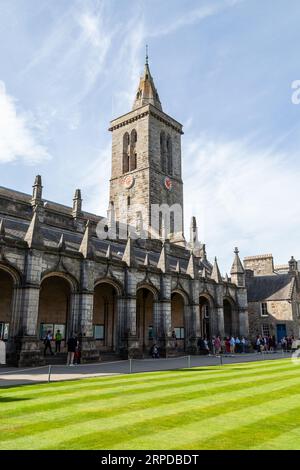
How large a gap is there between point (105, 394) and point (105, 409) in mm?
2056

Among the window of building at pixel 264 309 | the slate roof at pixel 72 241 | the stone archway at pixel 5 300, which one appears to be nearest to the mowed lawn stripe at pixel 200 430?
the slate roof at pixel 72 241

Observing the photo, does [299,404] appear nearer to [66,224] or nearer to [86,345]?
[86,345]

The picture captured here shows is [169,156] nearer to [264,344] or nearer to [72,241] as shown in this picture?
[264,344]

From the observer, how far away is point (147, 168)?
51.6 metres

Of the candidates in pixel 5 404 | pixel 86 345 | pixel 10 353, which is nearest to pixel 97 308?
pixel 86 345

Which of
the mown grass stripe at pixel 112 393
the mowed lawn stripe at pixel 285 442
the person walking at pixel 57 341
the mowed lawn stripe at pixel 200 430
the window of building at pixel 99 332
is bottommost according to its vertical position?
the mowed lawn stripe at pixel 285 442

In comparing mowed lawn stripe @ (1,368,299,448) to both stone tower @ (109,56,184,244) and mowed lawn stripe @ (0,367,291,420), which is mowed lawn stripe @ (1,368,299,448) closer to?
mowed lawn stripe @ (0,367,291,420)

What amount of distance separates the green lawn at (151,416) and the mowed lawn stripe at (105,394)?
20 mm

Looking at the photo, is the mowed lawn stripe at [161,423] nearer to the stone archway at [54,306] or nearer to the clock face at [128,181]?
the stone archway at [54,306]

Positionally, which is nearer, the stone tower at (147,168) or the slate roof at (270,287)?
the slate roof at (270,287)

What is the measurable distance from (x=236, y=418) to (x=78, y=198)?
29415 millimetres

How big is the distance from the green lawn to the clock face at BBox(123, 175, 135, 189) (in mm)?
42577

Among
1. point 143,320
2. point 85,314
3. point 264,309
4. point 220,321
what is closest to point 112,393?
point 85,314

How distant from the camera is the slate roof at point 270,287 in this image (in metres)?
42.2
